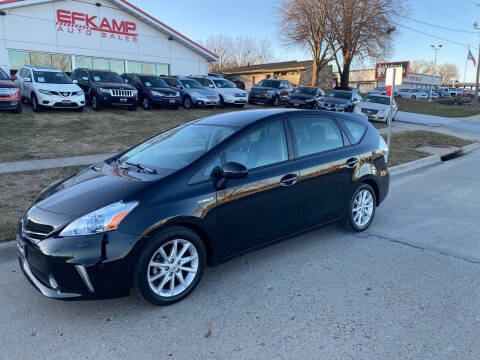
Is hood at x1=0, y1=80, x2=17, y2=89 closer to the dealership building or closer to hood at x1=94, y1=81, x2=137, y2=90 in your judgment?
hood at x1=94, y1=81, x2=137, y2=90

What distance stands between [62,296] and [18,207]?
10.2 ft

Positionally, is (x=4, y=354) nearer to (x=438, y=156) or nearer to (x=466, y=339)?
(x=466, y=339)

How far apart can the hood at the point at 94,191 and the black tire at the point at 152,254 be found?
0.39m

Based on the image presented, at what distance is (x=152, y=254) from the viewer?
123 inches

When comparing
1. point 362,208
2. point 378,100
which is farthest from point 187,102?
point 362,208

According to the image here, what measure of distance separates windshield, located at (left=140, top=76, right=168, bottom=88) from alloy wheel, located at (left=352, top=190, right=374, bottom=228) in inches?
579

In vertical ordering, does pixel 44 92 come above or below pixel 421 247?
above

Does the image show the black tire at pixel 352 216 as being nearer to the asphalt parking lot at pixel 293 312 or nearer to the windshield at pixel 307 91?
the asphalt parking lot at pixel 293 312

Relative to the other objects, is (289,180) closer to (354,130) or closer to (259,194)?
(259,194)

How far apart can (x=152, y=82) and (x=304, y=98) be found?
797cm

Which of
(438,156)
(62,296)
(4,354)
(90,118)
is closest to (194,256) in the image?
(62,296)

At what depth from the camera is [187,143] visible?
406 cm

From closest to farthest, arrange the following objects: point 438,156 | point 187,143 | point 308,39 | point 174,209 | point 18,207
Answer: point 174,209
point 187,143
point 18,207
point 438,156
point 308,39

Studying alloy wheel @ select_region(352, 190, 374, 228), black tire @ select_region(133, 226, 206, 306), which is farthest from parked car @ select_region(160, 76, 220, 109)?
black tire @ select_region(133, 226, 206, 306)
